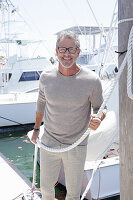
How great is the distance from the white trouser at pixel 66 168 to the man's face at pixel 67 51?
0.62 meters

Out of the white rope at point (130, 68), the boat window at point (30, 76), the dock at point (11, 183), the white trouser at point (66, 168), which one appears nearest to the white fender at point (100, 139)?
the dock at point (11, 183)

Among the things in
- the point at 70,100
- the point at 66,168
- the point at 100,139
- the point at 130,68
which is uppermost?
the point at 130,68

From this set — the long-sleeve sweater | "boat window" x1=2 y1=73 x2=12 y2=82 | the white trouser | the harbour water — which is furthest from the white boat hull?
the long-sleeve sweater

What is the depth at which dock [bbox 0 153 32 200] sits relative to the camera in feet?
10.0

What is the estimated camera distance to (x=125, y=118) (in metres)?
1.29

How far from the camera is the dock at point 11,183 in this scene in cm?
305

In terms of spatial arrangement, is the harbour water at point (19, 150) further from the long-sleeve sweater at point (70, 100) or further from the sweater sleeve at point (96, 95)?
the sweater sleeve at point (96, 95)

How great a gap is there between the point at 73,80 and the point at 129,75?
728mm

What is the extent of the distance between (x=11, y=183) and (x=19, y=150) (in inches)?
172

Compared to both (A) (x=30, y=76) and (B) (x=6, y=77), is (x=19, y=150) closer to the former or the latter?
(A) (x=30, y=76)

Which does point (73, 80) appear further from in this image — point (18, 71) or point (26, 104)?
point (18, 71)

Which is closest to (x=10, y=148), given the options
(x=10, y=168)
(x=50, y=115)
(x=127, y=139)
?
Answer: (x=10, y=168)

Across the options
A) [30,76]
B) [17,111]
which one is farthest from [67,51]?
[30,76]

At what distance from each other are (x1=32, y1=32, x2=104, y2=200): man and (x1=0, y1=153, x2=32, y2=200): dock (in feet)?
3.49
